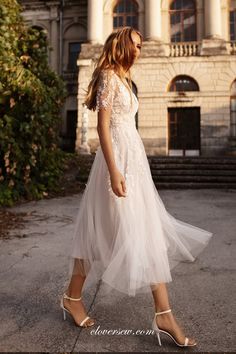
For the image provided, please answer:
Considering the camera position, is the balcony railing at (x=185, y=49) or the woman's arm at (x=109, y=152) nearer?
the woman's arm at (x=109, y=152)

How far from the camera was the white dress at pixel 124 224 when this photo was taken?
6.81 feet

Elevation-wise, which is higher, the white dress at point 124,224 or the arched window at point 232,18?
the arched window at point 232,18

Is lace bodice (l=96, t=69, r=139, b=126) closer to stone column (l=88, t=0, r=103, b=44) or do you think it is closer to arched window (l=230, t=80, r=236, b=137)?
arched window (l=230, t=80, r=236, b=137)

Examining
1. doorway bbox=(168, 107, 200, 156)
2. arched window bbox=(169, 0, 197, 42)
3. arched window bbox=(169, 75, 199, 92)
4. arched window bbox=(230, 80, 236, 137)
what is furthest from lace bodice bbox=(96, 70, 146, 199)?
arched window bbox=(169, 0, 197, 42)

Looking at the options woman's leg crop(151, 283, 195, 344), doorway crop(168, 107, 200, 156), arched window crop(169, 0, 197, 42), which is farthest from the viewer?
arched window crop(169, 0, 197, 42)

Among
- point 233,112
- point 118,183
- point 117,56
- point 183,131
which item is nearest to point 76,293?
point 118,183

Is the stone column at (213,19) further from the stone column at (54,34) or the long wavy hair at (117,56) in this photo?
the long wavy hair at (117,56)

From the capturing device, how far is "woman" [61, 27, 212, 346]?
207cm

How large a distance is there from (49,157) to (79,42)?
1790cm

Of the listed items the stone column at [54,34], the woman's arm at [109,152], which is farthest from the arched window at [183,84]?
the woman's arm at [109,152]

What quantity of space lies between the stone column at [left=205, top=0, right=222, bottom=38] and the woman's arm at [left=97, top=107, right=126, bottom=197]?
18461 mm

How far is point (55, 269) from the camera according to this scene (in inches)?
133

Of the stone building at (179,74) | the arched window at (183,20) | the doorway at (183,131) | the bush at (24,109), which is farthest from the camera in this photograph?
the arched window at (183,20)

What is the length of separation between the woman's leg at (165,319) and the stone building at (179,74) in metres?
15.4
